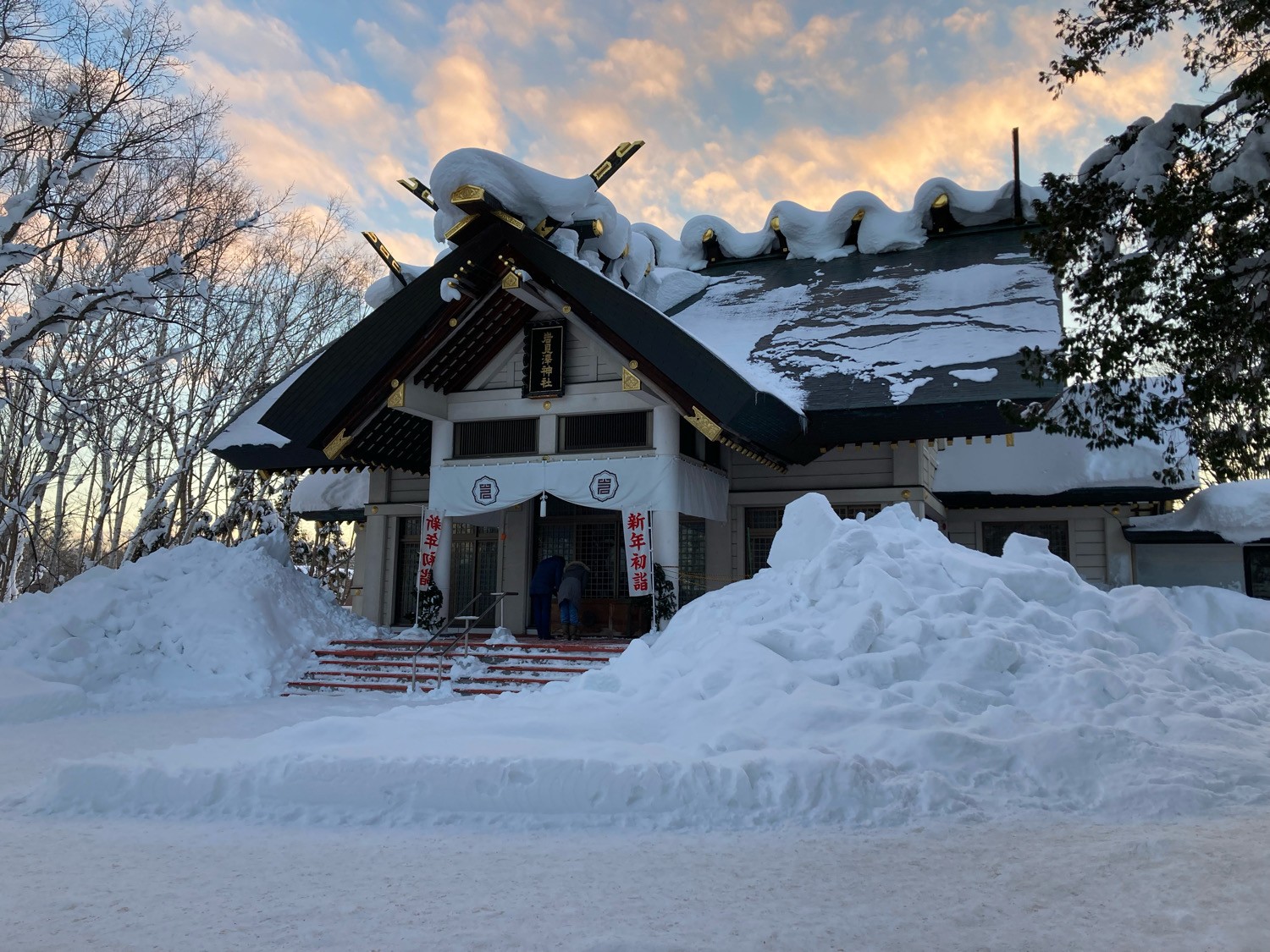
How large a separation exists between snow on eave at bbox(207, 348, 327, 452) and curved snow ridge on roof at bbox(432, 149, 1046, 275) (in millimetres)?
4534

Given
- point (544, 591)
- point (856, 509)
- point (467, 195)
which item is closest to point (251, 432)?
point (467, 195)

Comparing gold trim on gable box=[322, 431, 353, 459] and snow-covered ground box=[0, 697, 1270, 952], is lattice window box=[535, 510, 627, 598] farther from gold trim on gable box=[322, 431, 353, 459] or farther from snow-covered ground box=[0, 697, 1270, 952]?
snow-covered ground box=[0, 697, 1270, 952]

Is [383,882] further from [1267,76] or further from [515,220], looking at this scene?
[515,220]

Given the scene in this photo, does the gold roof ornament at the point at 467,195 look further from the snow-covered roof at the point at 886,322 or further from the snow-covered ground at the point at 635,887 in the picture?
the snow-covered ground at the point at 635,887

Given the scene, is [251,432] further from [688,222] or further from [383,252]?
[688,222]

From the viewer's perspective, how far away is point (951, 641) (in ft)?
26.0

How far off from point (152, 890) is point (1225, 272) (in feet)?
24.1

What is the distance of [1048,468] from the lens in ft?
50.9

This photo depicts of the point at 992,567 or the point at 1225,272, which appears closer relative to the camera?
the point at 1225,272

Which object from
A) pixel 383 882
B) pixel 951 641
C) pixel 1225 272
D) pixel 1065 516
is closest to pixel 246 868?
pixel 383 882

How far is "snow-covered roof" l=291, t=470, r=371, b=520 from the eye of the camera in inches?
758

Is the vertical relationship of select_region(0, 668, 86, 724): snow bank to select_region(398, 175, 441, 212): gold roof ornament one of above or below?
below

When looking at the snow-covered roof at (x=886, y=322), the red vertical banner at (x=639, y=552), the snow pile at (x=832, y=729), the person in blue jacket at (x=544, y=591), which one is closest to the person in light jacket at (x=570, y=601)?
the person in blue jacket at (x=544, y=591)

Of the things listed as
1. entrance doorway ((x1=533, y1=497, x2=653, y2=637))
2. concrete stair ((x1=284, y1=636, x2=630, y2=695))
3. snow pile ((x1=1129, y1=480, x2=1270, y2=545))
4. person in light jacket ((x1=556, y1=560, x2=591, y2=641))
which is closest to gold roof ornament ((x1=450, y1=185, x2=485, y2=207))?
entrance doorway ((x1=533, y1=497, x2=653, y2=637))
